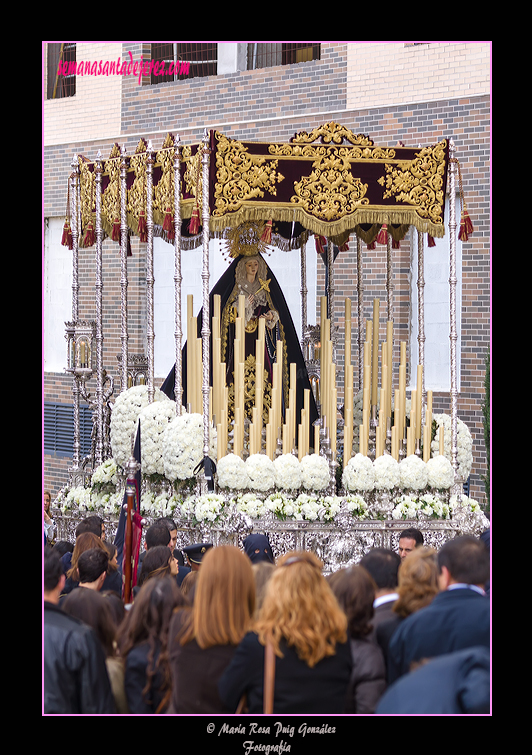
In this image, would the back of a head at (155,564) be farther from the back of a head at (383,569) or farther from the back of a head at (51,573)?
the back of a head at (383,569)

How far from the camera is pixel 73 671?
161 inches

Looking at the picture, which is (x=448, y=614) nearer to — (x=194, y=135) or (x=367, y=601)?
(x=367, y=601)

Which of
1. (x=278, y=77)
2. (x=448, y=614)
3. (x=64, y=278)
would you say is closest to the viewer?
(x=448, y=614)

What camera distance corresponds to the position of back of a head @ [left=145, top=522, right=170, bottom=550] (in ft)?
22.0

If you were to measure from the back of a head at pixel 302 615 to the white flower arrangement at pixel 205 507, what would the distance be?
179 inches

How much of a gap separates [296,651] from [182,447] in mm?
4943

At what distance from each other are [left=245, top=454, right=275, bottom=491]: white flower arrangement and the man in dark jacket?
15.2 feet

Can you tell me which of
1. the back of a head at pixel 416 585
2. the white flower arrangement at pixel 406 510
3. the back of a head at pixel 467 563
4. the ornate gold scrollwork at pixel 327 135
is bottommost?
the white flower arrangement at pixel 406 510

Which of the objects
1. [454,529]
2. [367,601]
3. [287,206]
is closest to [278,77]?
[287,206]

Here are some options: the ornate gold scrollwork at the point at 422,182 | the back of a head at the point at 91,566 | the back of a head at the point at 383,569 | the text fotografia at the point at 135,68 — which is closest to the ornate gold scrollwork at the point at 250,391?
the ornate gold scrollwork at the point at 422,182

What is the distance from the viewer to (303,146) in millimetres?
9031

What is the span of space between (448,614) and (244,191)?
5659 mm

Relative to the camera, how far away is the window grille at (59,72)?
52.4 ft

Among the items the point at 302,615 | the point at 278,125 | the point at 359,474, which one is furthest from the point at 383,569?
the point at 278,125
